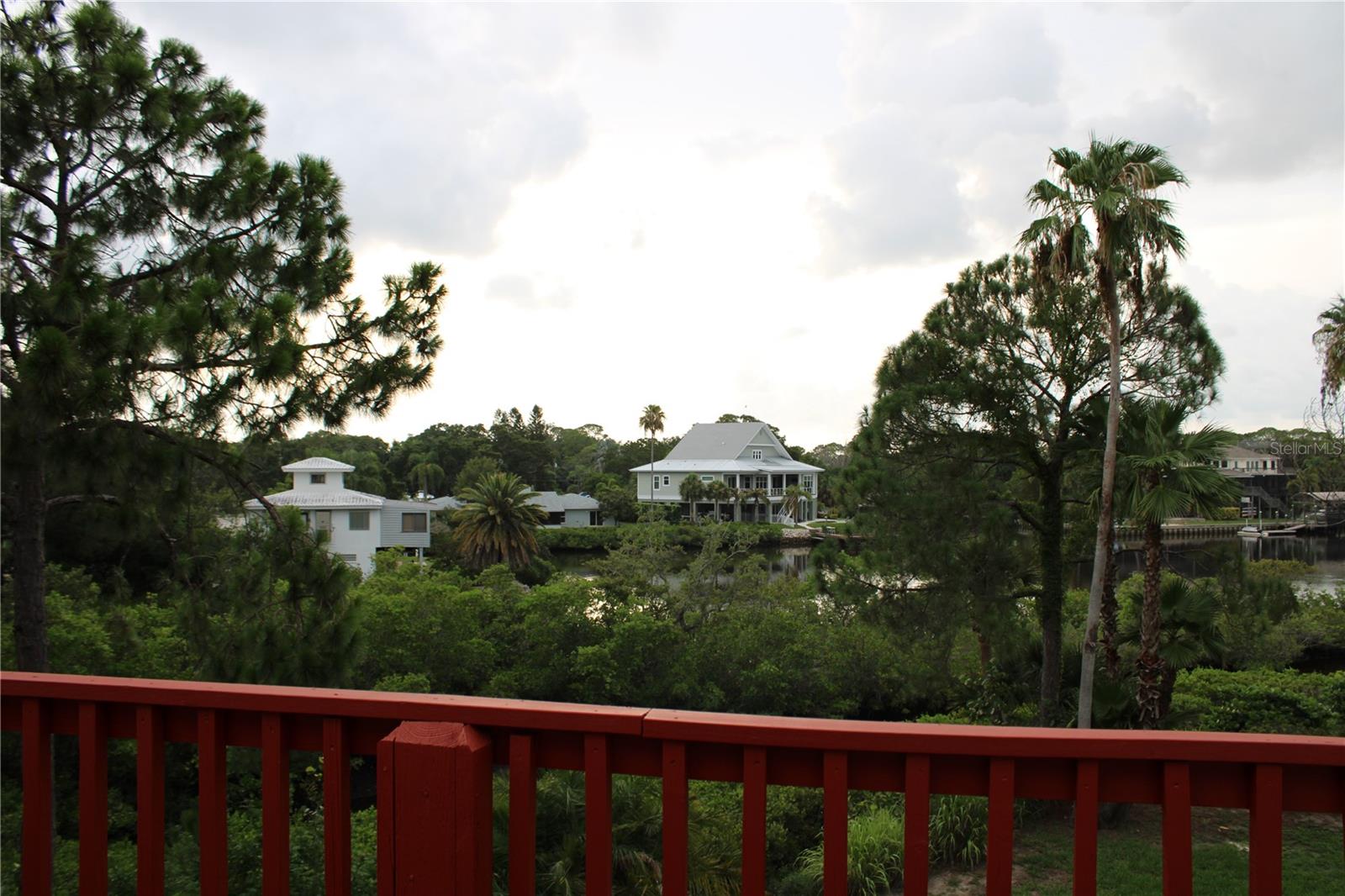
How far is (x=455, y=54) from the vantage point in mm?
6117

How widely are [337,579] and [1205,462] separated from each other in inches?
354

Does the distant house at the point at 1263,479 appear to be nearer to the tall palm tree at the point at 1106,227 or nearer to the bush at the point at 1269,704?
the bush at the point at 1269,704

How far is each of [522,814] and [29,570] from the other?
6.44 metres

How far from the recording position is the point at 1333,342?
45.0 feet

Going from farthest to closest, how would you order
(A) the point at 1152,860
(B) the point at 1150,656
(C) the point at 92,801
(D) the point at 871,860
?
(B) the point at 1150,656 → (A) the point at 1152,860 → (D) the point at 871,860 → (C) the point at 92,801

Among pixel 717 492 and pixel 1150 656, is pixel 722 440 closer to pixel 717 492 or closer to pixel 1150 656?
pixel 717 492

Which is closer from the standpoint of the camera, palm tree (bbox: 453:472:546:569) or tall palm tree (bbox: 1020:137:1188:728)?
tall palm tree (bbox: 1020:137:1188:728)

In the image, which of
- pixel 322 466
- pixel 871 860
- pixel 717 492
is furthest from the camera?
pixel 717 492

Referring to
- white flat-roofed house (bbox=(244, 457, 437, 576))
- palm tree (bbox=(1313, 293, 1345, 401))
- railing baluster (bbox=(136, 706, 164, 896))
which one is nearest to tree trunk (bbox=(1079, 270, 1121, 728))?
palm tree (bbox=(1313, 293, 1345, 401))

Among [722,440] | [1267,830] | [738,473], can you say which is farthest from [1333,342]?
[722,440]

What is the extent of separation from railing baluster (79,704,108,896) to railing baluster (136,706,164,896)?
0.07m

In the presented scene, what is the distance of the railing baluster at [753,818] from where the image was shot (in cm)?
137

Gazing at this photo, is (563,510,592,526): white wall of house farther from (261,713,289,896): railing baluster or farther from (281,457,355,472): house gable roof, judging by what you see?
(261,713,289,896): railing baluster

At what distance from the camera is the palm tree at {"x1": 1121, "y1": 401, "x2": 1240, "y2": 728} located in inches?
376
